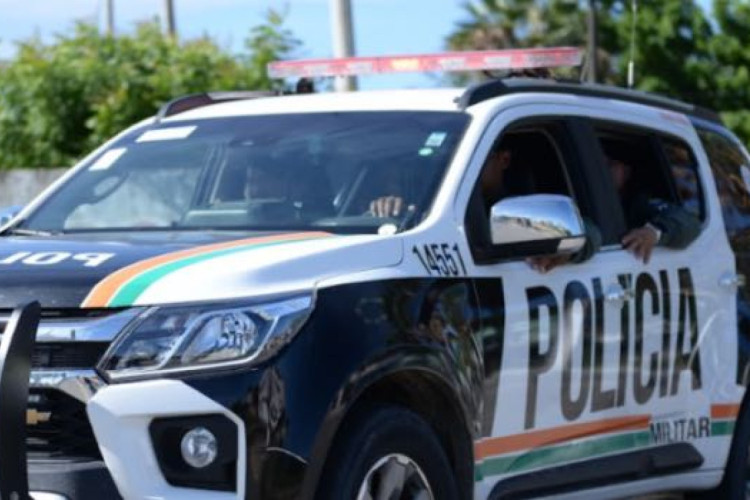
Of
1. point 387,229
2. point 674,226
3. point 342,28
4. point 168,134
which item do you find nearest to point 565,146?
point 674,226

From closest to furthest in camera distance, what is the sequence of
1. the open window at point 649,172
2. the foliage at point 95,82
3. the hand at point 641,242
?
1. the hand at point 641,242
2. the open window at point 649,172
3. the foliage at point 95,82

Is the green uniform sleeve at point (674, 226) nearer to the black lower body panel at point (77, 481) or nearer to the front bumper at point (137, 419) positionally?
the front bumper at point (137, 419)

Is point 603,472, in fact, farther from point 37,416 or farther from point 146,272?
point 37,416

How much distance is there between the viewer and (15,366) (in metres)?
4.67

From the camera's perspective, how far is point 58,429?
15.9 feet

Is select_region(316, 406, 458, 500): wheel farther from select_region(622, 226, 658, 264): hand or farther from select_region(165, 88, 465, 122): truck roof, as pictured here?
select_region(622, 226, 658, 264): hand

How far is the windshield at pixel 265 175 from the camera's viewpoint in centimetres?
601

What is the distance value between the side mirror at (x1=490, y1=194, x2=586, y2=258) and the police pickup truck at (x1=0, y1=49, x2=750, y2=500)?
0.01 meters

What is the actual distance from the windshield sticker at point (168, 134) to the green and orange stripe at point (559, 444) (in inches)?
65.2

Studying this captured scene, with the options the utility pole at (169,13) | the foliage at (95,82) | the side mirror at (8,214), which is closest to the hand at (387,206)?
the side mirror at (8,214)

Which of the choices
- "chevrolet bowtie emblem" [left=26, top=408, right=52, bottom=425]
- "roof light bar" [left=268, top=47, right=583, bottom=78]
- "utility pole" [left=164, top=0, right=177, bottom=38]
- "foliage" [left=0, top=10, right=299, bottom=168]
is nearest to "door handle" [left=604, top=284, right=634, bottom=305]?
"roof light bar" [left=268, top=47, right=583, bottom=78]

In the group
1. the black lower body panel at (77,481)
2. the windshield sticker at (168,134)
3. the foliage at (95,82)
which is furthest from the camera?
the foliage at (95,82)

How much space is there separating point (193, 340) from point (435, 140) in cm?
163

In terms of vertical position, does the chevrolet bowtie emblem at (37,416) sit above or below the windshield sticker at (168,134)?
below
